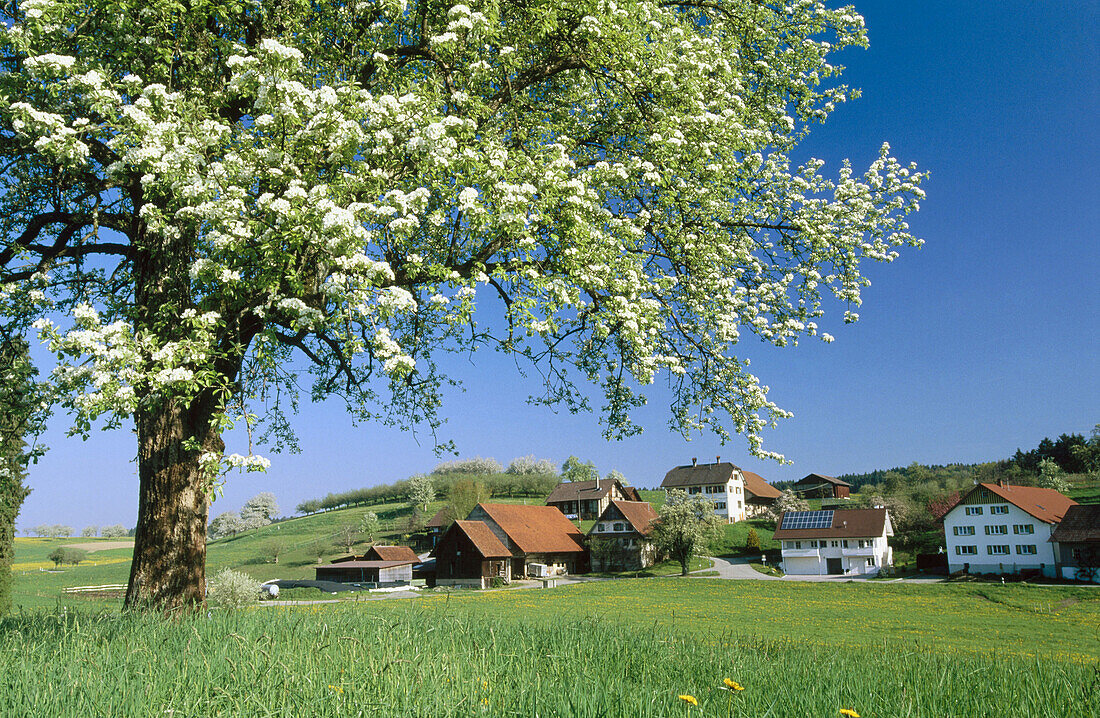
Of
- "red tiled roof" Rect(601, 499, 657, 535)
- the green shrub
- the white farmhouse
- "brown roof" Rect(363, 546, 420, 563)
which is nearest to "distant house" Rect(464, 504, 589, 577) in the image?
"red tiled roof" Rect(601, 499, 657, 535)

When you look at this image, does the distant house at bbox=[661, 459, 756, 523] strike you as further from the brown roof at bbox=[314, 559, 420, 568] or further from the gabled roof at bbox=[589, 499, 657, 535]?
the brown roof at bbox=[314, 559, 420, 568]

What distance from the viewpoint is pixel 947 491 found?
98875 mm

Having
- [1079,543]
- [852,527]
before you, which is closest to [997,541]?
[1079,543]

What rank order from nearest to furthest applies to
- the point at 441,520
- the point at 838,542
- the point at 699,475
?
the point at 838,542 < the point at 441,520 < the point at 699,475

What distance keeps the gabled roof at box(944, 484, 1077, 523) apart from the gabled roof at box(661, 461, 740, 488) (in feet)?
150

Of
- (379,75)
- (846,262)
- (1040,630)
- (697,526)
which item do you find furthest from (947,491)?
(379,75)

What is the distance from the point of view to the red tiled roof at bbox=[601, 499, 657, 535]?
8021 centimetres

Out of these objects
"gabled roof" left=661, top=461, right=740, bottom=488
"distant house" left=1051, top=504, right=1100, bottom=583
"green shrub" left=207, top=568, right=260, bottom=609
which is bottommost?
"distant house" left=1051, top=504, right=1100, bottom=583

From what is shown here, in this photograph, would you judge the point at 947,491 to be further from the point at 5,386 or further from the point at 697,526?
the point at 5,386

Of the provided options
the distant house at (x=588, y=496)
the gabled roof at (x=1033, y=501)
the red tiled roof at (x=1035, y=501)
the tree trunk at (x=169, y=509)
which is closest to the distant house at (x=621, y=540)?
the distant house at (x=588, y=496)

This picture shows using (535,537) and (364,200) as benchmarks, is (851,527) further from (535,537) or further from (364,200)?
(364,200)

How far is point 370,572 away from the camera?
74375mm

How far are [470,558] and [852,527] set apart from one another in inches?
1695

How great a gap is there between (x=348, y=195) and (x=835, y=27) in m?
13.0
